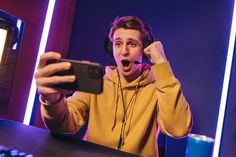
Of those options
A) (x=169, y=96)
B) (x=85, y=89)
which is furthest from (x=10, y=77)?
(x=169, y=96)

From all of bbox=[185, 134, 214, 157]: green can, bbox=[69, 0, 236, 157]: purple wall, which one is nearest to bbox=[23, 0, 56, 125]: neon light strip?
bbox=[69, 0, 236, 157]: purple wall

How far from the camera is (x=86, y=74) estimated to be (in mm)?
616

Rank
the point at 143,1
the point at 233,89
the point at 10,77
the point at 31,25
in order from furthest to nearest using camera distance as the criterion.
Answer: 1. the point at 143,1
2. the point at 31,25
3. the point at 233,89
4. the point at 10,77

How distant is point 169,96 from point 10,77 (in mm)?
540

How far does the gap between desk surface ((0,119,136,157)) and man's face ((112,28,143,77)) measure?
1.44ft

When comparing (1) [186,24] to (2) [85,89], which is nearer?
(2) [85,89]

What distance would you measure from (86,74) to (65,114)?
0.23 metres

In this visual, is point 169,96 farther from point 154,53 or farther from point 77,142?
point 77,142

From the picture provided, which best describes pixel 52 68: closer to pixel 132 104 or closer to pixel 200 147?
pixel 200 147

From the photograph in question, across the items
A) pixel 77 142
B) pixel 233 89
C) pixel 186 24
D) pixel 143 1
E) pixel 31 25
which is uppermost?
pixel 143 1

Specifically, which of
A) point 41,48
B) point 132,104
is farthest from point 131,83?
point 41,48

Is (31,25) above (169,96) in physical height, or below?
above

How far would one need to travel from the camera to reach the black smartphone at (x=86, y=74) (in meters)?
0.61

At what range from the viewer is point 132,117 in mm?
1044
